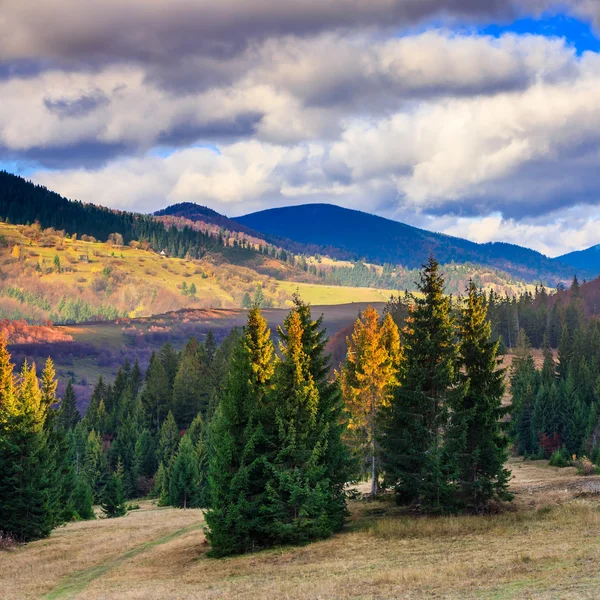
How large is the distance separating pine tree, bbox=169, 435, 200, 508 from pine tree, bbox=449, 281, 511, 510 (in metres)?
45.3

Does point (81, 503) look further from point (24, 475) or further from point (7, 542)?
point (7, 542)

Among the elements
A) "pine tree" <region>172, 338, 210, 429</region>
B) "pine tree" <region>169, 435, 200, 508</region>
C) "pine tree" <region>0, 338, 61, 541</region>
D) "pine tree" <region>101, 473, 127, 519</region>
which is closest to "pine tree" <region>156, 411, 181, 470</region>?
"pine tree" <region>172, 338, 210, 429</region>

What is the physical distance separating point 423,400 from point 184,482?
147ft

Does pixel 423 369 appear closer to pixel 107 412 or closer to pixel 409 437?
pixel 409 437

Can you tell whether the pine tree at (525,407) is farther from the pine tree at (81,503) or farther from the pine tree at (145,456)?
the pine tree at (81,503)

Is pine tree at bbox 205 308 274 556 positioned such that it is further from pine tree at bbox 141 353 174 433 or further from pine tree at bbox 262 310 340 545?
pine tree at bbox 141 353 174 433

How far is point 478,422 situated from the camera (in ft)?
130

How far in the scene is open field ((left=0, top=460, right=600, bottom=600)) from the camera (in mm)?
24781

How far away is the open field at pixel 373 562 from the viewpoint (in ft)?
81.3

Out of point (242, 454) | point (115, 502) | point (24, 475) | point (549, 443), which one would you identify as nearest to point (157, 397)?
point (115, 502)

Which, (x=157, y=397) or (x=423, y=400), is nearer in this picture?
(x=423, y=400)

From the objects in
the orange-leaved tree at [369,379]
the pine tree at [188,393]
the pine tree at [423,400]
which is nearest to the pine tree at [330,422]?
the pine tree at [423,400]

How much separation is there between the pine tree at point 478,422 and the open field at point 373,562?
215cm

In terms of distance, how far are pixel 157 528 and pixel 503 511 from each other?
25216mm
